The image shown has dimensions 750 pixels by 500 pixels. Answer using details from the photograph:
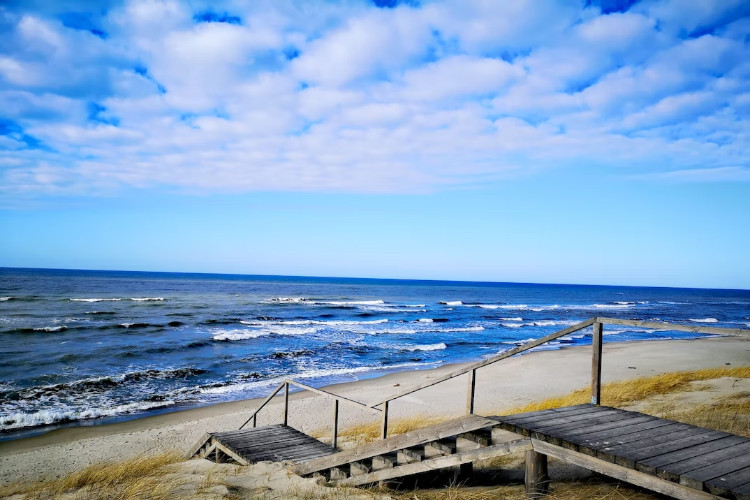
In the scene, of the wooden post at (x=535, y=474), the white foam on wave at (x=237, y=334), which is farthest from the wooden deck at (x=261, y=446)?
the white foam on wave at (x=237, y=334)

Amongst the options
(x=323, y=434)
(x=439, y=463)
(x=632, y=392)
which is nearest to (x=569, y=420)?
(x=439, y=463)

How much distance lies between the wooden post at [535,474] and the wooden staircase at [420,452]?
0.21m

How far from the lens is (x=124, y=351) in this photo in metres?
21.6

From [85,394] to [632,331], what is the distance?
127 ft

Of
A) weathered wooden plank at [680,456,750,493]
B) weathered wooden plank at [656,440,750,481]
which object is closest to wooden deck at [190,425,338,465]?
weathered wooden plank at [656,440,750,481]

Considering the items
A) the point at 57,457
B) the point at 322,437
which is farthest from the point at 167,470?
the point at 57,457

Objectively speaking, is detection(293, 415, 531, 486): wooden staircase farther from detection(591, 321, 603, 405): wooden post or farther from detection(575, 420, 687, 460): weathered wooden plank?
detection(591, 321, 603, 405): wooden post

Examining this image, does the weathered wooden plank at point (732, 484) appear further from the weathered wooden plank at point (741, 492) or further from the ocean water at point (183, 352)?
the ocean water at point (183, 352)

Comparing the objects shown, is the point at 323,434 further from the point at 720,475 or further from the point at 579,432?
the point at 720,475

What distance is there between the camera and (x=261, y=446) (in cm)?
785

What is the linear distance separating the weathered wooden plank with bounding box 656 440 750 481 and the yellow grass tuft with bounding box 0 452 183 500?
4.84m

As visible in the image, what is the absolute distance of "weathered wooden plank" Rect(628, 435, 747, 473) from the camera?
3.64m

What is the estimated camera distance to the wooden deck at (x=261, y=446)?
7.41 meters

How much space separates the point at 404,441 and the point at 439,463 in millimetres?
463
